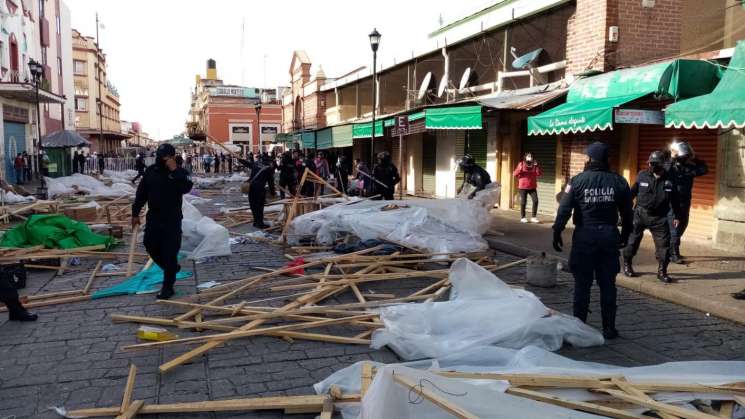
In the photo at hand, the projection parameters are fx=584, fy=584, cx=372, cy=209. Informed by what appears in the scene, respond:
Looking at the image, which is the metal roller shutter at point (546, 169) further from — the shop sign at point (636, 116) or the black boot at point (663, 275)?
the black boot at point (663, 275)

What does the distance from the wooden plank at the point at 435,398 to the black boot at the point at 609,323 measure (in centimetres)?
303

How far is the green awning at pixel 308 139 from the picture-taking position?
29797mm

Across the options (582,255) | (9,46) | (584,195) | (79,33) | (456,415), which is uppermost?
(79,33)

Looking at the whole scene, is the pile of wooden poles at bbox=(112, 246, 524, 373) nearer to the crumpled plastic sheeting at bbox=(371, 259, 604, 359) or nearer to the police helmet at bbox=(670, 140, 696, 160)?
the crumpled plastic sheeting at bbox=(371, 259, 604, 359)

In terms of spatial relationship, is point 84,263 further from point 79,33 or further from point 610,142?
point 79,33

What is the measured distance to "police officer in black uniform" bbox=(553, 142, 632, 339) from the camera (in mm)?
5293

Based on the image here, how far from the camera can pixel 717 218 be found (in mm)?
9508

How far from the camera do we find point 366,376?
12.1 ft

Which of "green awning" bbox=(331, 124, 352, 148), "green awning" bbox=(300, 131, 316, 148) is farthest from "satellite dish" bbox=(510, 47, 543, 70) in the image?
"green awning" bbox=(300, 131, 316, 148)

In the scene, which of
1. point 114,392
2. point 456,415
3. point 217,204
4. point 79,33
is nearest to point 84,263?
point 114,392

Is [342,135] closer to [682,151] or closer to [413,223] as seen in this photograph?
[413,223]

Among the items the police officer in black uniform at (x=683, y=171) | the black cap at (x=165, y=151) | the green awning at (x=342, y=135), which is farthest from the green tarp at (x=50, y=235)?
the green awning at (x=342, y=135)

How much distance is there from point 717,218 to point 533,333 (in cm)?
630

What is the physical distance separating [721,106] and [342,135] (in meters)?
17.7
